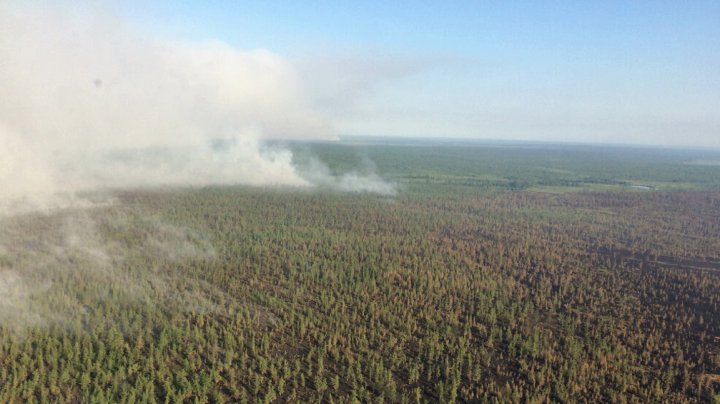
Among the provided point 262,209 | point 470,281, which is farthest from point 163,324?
point 262,209

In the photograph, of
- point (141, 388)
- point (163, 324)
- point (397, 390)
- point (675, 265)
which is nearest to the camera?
point (141, 388)

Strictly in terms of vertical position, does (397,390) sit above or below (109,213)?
below

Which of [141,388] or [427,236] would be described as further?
[427,236]

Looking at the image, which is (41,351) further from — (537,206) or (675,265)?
(537,206)

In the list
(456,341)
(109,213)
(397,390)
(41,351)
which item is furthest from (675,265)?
(109,213)

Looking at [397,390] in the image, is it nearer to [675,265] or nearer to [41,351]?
[41,351]

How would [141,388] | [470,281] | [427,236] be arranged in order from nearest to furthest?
[141,388] → [470,281] → [427,236]
